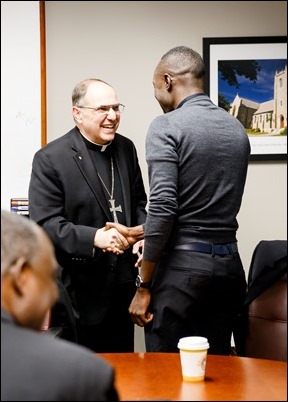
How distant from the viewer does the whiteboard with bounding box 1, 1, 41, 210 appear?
153 inches

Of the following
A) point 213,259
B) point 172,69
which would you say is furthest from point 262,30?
point 213,259

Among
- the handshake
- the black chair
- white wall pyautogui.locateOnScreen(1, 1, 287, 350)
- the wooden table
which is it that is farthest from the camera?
white wall pyautogui.locateOnScreen(1, 1, 287, 350)

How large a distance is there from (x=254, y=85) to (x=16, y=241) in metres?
2.97

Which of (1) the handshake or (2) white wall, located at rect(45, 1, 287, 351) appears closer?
(1) the handshake

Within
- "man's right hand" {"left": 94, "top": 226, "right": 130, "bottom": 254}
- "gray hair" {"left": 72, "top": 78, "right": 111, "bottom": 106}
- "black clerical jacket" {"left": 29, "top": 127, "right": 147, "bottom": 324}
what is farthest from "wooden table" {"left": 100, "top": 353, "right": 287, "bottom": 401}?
"gray hair" {"left": 72, "top": 78, "right": 111, "bottom": 106}

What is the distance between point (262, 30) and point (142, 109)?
0.79 metres

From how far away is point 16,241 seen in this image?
1.29m

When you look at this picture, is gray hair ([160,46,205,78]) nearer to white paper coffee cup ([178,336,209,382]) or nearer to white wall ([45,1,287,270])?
white paper coffee cup ([178,336,209,382])

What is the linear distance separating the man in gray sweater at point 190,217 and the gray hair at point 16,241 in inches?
48.3

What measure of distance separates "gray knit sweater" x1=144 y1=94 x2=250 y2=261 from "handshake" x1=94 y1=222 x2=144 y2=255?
1.16ft

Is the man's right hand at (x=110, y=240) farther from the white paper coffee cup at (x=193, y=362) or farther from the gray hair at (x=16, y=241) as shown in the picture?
the gray hair at (x=16, y=241)

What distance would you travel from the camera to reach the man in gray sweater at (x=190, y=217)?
8.29ft

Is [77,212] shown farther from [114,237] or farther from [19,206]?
[19,206]

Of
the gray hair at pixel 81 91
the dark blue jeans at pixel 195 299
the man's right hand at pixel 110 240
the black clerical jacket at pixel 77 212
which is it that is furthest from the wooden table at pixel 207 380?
the gray hair at pixel 81 91
